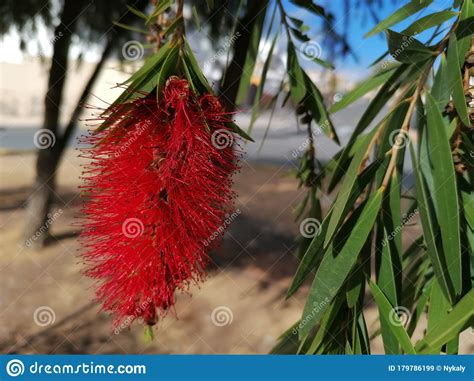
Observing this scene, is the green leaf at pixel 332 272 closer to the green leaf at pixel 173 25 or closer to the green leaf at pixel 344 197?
the green leaf at pixel 344 197

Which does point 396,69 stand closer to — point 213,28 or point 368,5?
point 368,5

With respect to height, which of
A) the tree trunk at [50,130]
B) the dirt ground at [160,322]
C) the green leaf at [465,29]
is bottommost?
the dirt ground at [160,322]

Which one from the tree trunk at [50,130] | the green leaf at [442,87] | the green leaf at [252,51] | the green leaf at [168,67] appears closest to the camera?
the green leaf at [168,67]

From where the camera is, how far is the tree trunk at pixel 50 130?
1.68 metres

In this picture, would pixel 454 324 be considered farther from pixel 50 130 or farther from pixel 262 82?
pixel 50 130

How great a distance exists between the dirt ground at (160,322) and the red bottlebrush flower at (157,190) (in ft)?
2.86

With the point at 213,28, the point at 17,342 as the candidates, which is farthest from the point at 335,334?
the point at 17,342

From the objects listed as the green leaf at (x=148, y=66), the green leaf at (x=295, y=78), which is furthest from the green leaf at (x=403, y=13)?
the green leaf at (x=148, y=66)

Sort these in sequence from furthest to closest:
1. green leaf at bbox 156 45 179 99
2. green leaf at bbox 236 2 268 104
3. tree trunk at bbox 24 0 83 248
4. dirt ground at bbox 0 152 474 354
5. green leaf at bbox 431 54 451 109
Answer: dirt ground at bbox 0 152 474 354 → tree trunk at bbox 24 0 83 248 → green leaf at bbox 236 2 268 104 → green leaf at bbox 431 54 451 109 → green leaf at bbox 156 45 179 99

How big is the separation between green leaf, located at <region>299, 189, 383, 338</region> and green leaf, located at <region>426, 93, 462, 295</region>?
2.4 inches

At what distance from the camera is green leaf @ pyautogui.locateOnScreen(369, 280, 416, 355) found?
0.48 meters

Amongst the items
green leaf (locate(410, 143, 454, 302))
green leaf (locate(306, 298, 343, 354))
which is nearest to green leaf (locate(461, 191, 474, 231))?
green leaf (locate(410, 143, 454, 302))

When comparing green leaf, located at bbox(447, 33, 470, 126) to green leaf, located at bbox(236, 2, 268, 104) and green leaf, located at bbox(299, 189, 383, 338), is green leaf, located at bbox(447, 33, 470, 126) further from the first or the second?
green leaf, located at bbox(236, 2, 268, 104)

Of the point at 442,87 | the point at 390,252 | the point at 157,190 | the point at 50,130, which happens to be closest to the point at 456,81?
the point at 442,87
